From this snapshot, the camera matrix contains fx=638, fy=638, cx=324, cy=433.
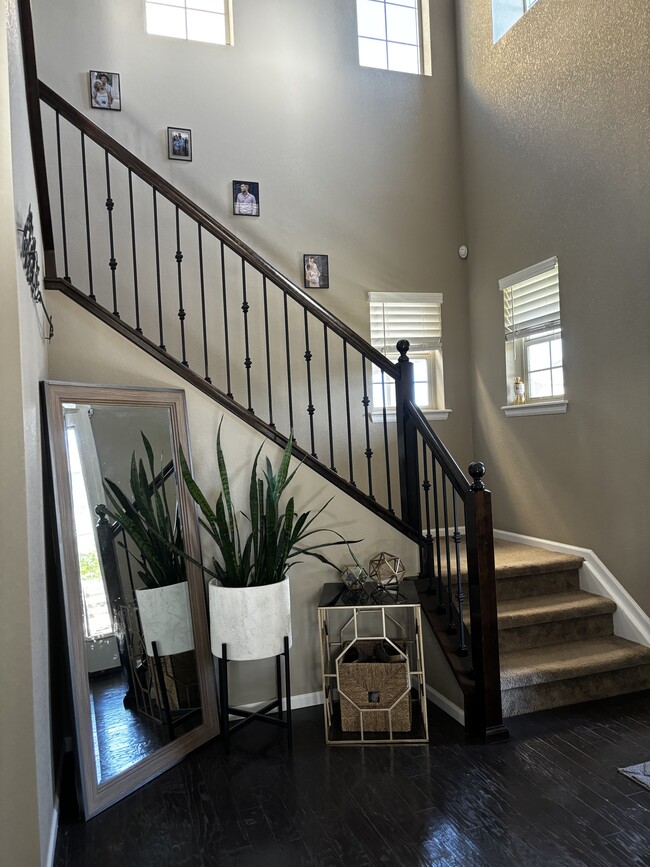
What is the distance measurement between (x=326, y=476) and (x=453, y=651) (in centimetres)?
107

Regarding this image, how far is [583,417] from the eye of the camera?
3.79 m

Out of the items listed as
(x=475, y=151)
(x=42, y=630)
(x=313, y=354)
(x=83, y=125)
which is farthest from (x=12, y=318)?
(x=475, y=151)

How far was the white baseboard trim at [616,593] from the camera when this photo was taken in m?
3.42

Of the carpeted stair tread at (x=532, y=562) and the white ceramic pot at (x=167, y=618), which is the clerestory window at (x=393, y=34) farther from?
the white ceramic pot at (x=167, y=618)

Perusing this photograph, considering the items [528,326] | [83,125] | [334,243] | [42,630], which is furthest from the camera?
[334,243]

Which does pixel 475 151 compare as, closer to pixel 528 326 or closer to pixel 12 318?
pixel 528 326

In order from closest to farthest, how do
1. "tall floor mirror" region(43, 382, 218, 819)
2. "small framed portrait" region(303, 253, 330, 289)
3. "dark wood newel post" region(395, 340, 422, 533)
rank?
"tall floor mirror" region(43, 382, 218, 819)
"dark wood newel post" region(395, 340, 422, 533)
"small framed portrait" region(303, 253, 330, 289)

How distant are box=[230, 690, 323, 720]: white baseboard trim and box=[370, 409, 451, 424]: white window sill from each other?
6.58ft

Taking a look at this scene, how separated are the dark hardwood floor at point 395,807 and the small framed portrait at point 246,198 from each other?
10.9 ft

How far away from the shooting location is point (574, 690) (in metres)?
3.20

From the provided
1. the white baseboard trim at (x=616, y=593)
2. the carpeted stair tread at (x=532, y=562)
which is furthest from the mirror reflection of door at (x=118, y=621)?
the white baseboard trim at (x=616, y=593)

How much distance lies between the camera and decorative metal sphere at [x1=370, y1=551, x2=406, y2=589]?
3.25 meters

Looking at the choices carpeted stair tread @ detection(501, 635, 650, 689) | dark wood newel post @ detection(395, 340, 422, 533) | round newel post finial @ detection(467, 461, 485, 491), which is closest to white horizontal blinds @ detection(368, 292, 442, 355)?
dark wood newel post @ detection(395, 340, 422, 533)

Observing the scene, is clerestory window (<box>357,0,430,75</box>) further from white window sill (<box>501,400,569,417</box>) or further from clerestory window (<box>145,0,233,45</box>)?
white window sill (<box>501,400,569,417</box>)
